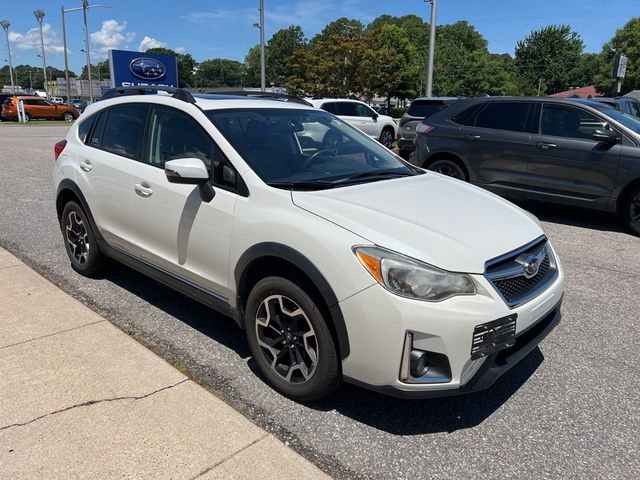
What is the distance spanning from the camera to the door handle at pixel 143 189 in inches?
149

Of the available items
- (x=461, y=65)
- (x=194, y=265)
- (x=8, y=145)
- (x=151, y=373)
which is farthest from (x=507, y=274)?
(x=461, y=65)

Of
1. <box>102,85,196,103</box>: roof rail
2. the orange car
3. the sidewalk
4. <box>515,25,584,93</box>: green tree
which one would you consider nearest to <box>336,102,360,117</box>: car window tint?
<box>102,85,196,103</box>: roof rail

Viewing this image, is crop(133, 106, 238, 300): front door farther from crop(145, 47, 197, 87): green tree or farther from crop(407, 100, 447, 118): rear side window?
crop(145, 47, 197, 87): green tree

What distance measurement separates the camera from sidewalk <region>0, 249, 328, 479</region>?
96.3 inches

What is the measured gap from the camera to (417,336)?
2461 mm

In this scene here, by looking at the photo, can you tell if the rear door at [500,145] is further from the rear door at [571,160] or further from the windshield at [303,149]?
the windshield at [303,149]

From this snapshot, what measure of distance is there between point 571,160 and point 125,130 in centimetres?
571

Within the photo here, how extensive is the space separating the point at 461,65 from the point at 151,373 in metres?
64.3

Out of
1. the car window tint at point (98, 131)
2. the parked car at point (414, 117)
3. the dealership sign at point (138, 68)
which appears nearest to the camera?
the car window tint at point (98, 131)

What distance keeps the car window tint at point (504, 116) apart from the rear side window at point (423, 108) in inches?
227

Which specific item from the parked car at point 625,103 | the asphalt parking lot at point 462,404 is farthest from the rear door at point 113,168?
the parked car at point 625,103

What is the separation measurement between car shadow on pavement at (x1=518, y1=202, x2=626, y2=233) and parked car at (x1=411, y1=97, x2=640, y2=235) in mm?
452

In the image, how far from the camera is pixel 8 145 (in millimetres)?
18359

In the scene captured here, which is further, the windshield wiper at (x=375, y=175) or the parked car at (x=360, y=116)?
the parked car at (x=360, y=116)
